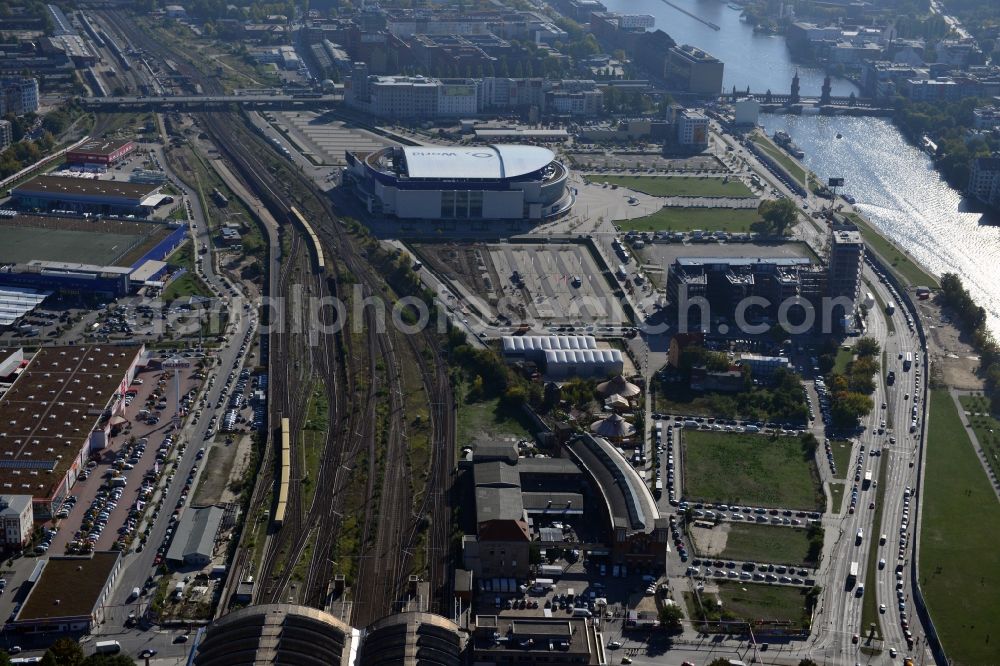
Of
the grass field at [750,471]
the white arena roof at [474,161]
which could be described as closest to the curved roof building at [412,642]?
the grass field at [750,471]

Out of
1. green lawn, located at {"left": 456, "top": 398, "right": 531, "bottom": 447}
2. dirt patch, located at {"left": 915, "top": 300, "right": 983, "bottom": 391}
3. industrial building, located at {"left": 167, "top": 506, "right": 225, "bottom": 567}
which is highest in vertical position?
dirt patch, located at {"left": 915, "top": 300, "right": 983, "bottom": 391}

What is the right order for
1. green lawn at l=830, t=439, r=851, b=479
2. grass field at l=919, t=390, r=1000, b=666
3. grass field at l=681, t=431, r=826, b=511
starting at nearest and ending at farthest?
grass field at l=919, t=390, r=1000, b=666, grass field at l=681, t=431, r=826, b=511, green lawn at l=830, t=439, r=851, b=479

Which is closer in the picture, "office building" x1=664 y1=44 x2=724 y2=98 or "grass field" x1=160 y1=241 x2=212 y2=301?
"grass field" x1=160 y1=241 x2=212 y2=301

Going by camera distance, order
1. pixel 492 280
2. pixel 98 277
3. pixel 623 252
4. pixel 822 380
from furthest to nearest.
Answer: pixel 623 252 → pixel 492 280 → pixel 98 277 → pixel 822 380

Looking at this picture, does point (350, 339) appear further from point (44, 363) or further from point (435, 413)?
point (44, 363)

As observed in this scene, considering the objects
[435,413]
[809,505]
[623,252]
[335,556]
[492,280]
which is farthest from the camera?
[623,252]

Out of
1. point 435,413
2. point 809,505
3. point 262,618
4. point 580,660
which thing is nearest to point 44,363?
point 435,413

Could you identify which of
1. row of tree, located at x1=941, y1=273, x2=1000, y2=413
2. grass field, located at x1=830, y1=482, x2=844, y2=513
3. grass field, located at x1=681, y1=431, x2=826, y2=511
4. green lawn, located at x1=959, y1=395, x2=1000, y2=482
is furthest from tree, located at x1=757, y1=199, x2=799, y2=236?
grass field, located at x1=830, y1=482, x2=844, y2=513

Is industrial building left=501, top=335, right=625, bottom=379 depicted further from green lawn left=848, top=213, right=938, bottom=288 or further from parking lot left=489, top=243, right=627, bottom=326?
green lawn left=848, top=213, right=938, bottom=288
